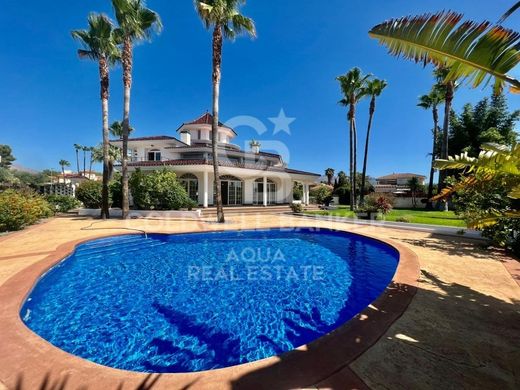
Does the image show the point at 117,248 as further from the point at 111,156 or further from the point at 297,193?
the point at 297,193

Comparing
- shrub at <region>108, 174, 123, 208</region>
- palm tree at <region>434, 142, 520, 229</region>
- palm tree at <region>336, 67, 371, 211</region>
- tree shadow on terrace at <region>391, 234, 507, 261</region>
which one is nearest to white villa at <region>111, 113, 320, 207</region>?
shrub at <region>108, 174, 123, 208</region>

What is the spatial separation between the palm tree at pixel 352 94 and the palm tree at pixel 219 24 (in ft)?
43.2

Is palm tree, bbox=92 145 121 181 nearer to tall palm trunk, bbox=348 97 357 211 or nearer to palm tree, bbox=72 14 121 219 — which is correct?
palm tree, bbox=72 14 121 219

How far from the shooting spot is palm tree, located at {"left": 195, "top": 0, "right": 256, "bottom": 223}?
14.0m

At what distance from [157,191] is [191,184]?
18.7ft

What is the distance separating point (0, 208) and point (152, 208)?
861cm

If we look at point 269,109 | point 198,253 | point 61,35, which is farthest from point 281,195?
point 61,35

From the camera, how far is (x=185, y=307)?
5250 millimetres

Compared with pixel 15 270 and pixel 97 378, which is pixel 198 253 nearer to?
pixel 15 270

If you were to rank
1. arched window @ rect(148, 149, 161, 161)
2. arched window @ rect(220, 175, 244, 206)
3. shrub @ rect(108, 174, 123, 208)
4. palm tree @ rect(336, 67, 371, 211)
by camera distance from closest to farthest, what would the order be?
shrub @ rect(108, 174, 123, 208), palm tree @ rect(336, 67, 371, 211), arched window @ rect(220, 175, 244, 206), arched window @ rect(148, 149, 161, 161)

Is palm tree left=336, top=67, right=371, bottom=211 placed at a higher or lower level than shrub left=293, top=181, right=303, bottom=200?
higher

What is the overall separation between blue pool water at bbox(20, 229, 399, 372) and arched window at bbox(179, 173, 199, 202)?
13.8 meters

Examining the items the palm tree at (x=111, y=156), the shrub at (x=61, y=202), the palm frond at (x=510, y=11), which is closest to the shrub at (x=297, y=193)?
the palm tree at (x=111, y=156)

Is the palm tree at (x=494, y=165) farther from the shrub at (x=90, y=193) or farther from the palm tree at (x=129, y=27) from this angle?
the shrub at (x=90, y=193)
